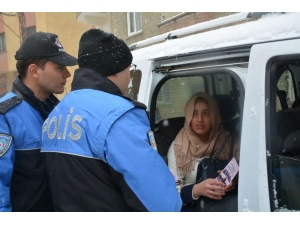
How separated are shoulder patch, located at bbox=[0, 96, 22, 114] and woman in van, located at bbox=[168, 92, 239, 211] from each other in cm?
119

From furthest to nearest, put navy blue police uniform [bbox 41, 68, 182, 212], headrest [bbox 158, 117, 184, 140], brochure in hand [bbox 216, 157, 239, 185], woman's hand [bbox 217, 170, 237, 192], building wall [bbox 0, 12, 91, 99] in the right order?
1. building wall [bbox 0, 12, 91, 99]
2. headrest [bbox 158, 117, 184, 140]
3. woman's hand [bbox 217, 170, 237, 192]
4. brochure in hand [bbox 216, 157, 239, 185]
5. navy blue police uniform [bbox 41, 68, 182, 212]

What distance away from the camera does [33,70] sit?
1.91 meters

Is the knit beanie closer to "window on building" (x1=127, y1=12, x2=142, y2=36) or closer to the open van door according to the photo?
the open van door

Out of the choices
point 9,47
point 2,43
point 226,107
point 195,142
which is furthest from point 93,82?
point 2,43

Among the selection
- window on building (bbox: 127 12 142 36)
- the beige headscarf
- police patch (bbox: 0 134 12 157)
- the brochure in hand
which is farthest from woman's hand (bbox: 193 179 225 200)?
window on building (bbox: 127 12 142 36)

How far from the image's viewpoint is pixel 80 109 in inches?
57.7

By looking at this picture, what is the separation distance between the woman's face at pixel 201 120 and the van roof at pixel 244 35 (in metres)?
0.59

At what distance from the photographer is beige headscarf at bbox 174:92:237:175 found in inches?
99.5

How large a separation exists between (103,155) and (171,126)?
1.81 m

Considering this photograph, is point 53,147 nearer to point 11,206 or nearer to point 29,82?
point 11,206

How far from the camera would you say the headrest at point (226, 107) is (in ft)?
10.2

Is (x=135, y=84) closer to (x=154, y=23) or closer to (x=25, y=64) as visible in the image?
(x=25, y=64)

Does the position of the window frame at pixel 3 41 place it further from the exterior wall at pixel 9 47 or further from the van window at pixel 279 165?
the van window at pixel 279 165

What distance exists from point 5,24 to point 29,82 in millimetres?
17207
